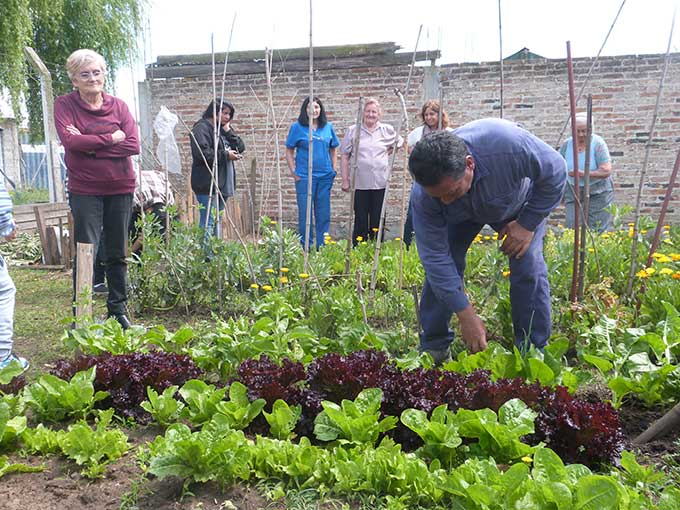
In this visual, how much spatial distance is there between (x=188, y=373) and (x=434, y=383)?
1117 mm

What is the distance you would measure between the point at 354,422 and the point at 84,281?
206 centimetres

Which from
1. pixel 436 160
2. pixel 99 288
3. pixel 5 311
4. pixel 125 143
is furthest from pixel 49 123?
pixel 436 160

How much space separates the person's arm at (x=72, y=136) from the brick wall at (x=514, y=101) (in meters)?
3.95

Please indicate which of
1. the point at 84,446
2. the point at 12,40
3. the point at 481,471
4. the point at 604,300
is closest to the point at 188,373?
the point at 84,446

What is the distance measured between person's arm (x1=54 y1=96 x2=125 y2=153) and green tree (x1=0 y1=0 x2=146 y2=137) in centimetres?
825

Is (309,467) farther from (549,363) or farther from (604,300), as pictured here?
(604,300)

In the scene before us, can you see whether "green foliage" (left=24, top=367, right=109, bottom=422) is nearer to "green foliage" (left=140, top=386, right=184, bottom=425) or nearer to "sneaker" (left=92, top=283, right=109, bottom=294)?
"green foliage" (left=140, top=386, right=184, bottom=425)

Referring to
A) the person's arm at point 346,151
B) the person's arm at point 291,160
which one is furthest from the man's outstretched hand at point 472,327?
the person's arm at point 291,160

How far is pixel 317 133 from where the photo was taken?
6453mm

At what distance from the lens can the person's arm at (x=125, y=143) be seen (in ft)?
13.2

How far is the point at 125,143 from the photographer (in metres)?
4.10

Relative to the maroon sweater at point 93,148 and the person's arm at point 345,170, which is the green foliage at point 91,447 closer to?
the maroon sweater at point 93,148

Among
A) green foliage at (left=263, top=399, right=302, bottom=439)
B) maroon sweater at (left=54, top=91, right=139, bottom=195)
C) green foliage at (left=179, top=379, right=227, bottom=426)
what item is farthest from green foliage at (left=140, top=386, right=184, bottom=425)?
maroon sweater at (left=54, top=91, right=139, bottom=195)

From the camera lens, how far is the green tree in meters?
11.0
